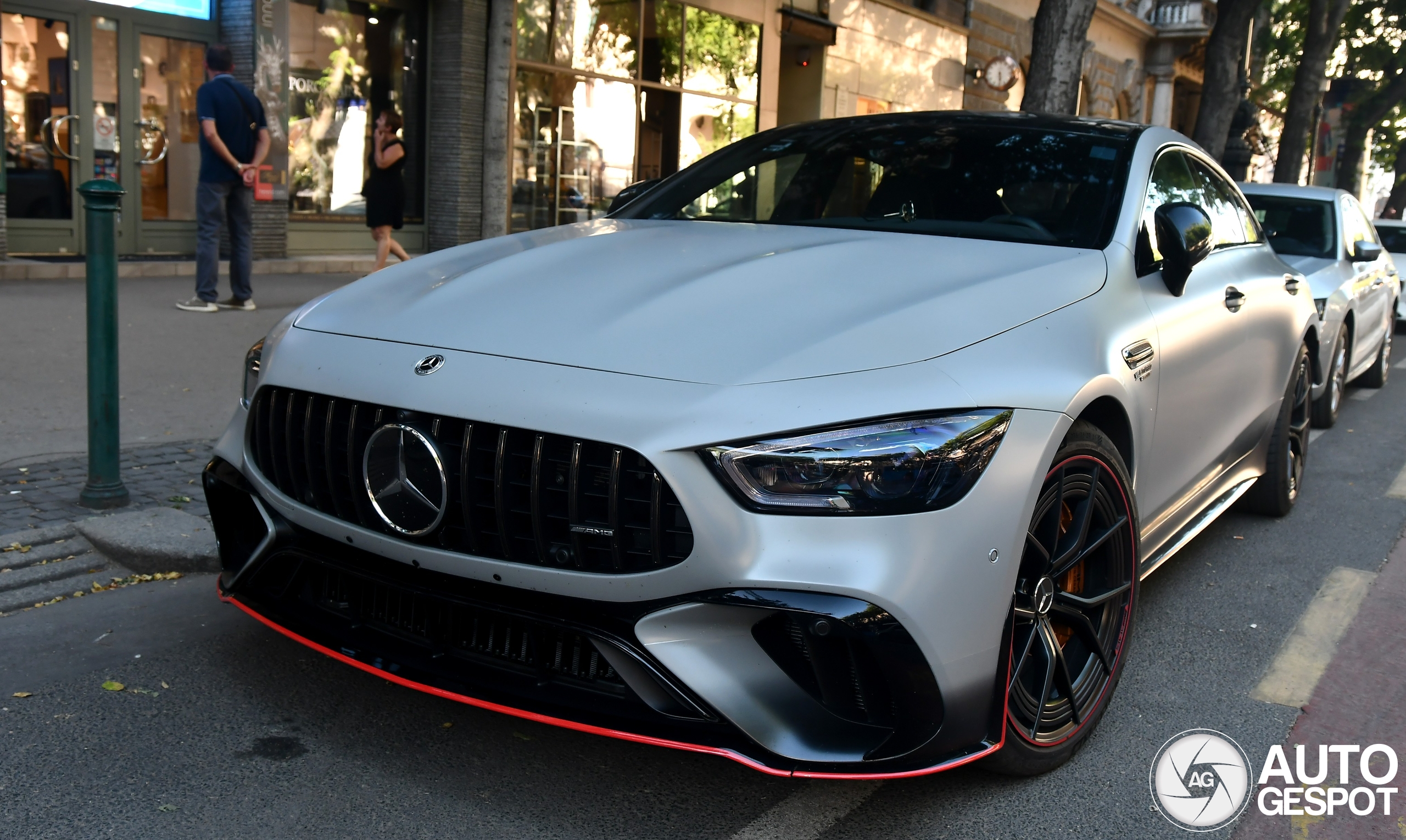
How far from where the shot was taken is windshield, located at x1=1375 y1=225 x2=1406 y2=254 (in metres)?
16.4

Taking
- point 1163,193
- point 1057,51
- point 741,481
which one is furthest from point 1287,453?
point 1057,51

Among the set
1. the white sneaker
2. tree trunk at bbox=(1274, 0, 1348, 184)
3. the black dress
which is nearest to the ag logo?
the white sneaker

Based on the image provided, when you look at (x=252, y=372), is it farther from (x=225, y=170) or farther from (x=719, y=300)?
(x=225, y=170)

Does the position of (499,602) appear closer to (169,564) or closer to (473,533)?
(473,533)

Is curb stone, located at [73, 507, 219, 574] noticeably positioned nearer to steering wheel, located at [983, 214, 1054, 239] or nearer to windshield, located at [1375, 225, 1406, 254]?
steering wheel, located at [983, 214, 1054, 239]

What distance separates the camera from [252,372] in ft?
10.8

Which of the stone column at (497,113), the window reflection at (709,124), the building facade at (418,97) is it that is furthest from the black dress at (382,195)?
the window reflection at (709,124)

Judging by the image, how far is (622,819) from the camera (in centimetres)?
271

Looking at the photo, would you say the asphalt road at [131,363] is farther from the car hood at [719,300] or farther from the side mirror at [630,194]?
the car hood at [719,300]

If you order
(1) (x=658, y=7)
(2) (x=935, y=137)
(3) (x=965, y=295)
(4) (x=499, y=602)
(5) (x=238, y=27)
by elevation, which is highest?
(1) (x=658, y=7)

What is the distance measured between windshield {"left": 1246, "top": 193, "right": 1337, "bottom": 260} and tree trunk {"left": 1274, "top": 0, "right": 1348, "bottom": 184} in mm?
15196

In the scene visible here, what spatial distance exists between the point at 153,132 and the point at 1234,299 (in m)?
11.4

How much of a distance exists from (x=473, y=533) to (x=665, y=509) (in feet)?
1.40

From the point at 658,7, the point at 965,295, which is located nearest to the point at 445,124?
the point at 658,7
